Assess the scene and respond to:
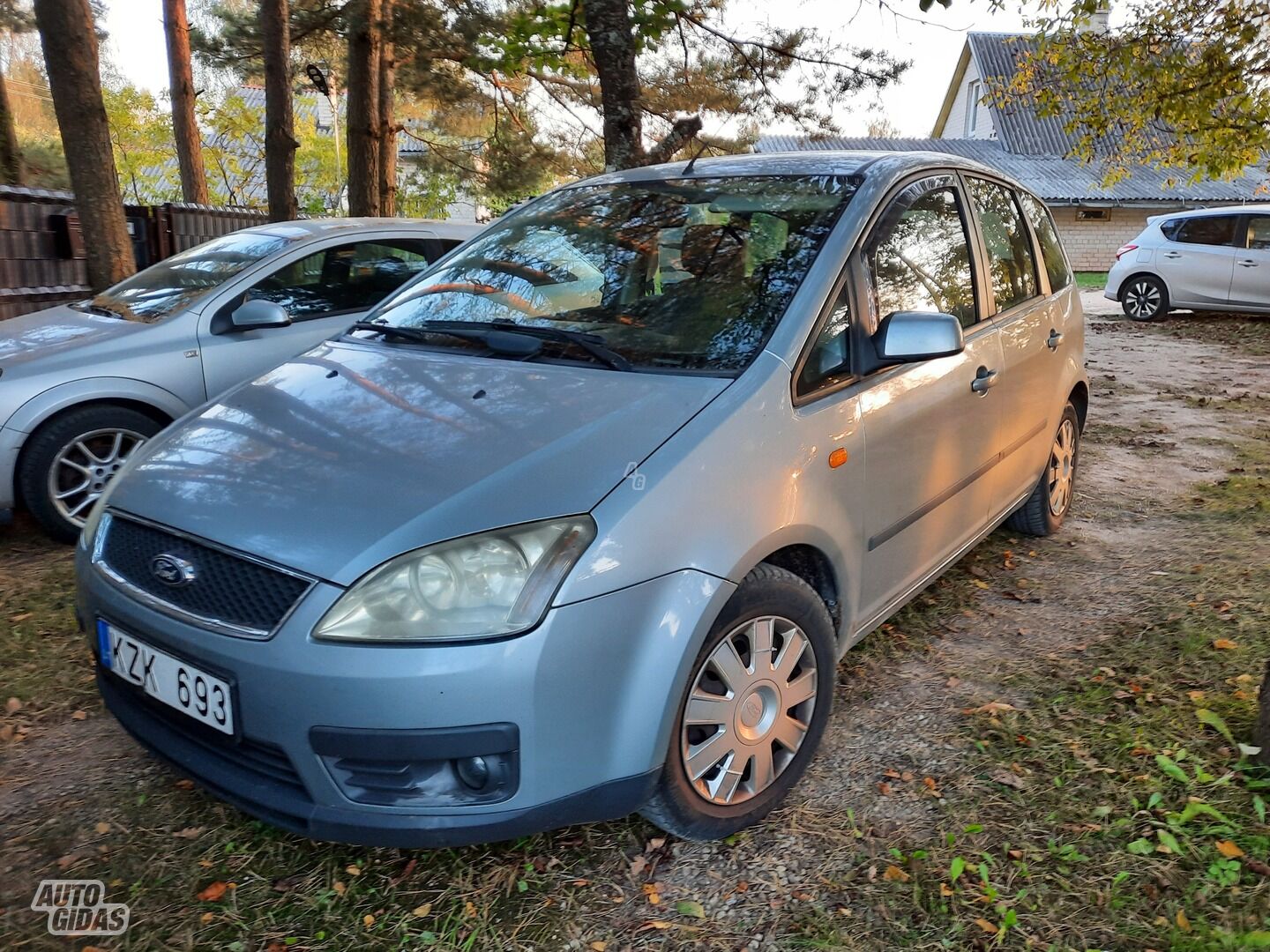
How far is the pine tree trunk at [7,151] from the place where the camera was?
1052cm

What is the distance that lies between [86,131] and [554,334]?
20.0 ft

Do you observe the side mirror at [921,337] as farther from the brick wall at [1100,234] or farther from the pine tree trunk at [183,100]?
the brick wall at [1100,234]

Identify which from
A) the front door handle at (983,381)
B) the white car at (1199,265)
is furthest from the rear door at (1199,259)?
the front door handle at (983,381)

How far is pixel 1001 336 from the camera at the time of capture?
3.58m

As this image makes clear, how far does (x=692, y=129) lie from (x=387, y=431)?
4.95m

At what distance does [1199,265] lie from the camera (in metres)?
14.2

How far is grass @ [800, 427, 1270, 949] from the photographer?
7.09 feet

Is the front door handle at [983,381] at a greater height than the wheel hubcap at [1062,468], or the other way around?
the front door handle at [983,381]

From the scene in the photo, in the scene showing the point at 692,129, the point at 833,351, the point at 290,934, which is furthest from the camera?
the point at 692,129

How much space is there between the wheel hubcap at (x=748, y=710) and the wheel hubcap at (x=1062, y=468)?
98.1 inches

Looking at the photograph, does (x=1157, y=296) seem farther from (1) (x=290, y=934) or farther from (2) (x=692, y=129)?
(1) (x=290, y=934)

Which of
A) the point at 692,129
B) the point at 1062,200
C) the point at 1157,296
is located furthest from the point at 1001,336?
the point at 1062,200

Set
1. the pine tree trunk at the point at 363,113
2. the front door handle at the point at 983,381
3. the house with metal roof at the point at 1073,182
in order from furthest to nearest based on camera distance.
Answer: the house with metal roof at the point at 1073,182
the pine tree trunk at the point at 363,113
the front door handle at the point at 983,381

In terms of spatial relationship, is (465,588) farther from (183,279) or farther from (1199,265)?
(1199,265)
